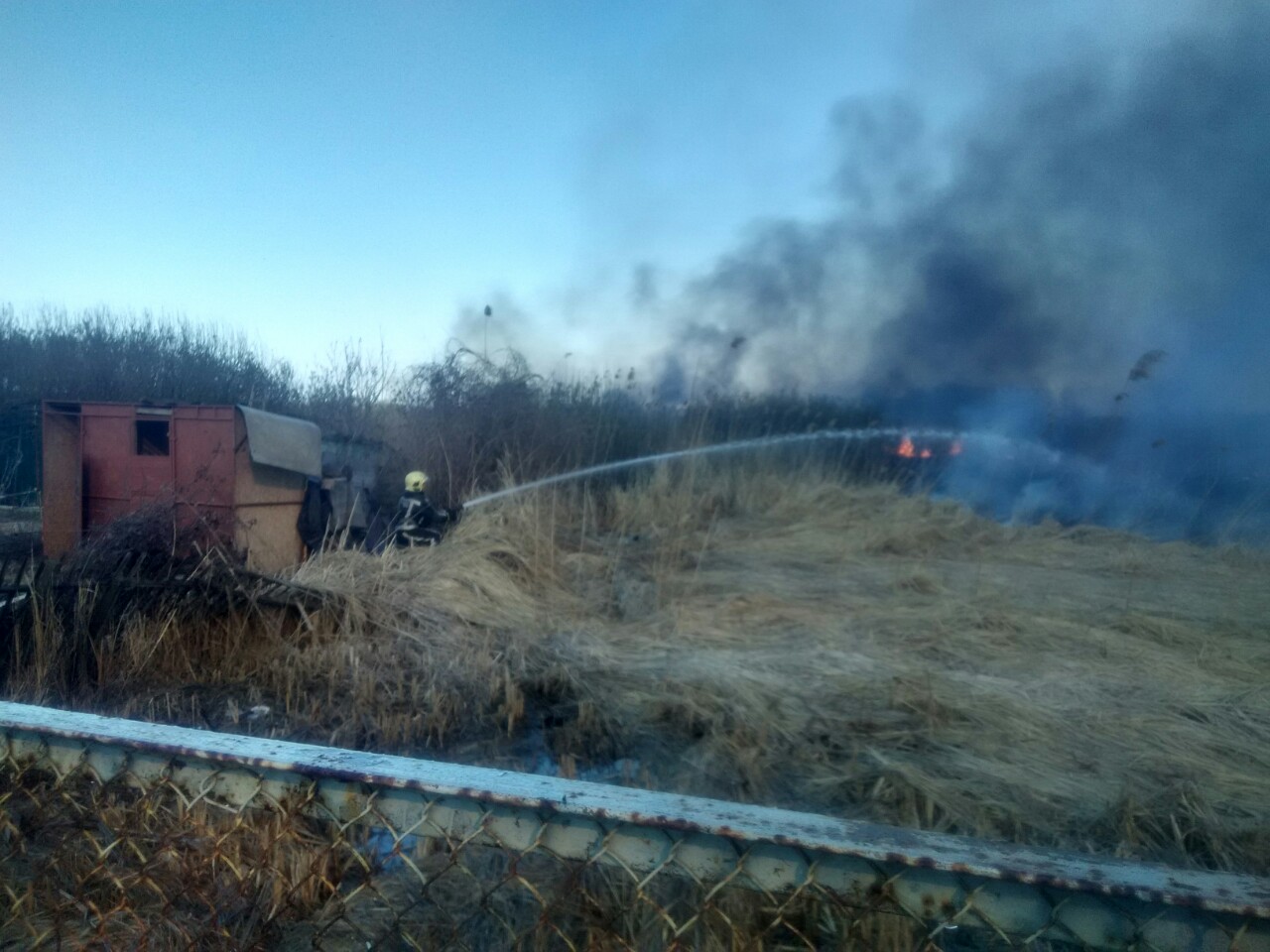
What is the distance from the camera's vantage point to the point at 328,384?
1645 centimetres

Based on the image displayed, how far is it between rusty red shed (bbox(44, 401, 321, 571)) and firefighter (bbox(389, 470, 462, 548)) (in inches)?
36.6

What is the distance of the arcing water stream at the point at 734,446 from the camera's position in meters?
10.2

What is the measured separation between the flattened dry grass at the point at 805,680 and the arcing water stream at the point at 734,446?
1.86m

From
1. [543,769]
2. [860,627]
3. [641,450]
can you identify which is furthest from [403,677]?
[641,450]

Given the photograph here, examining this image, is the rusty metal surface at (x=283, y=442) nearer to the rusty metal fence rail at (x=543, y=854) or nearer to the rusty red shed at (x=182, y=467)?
the rusty red shed at (x=182, y=467)

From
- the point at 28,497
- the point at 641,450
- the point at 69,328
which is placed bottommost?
the point at 28,497

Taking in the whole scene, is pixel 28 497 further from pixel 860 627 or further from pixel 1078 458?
pixel 1078 458

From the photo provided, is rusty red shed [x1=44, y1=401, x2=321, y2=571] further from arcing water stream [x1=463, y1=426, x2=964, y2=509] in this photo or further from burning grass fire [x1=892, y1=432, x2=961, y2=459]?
burning grass fire [x1=892, y1=432, x2=961, y2=459]

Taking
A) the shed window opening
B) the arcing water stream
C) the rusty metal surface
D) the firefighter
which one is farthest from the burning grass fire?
the shed window opening

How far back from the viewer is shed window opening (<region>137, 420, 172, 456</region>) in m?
8.34

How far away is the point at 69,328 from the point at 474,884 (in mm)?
21408

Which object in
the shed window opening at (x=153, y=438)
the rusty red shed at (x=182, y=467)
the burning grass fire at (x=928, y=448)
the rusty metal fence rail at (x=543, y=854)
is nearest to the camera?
the rusty metal fence rail at (x=543, y=854)

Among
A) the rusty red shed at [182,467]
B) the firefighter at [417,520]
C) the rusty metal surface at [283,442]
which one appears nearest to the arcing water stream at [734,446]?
the firefighter at [417,520]

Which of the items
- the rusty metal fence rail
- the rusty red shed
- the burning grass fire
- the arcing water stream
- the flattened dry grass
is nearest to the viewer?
the rusty metal fence rail
